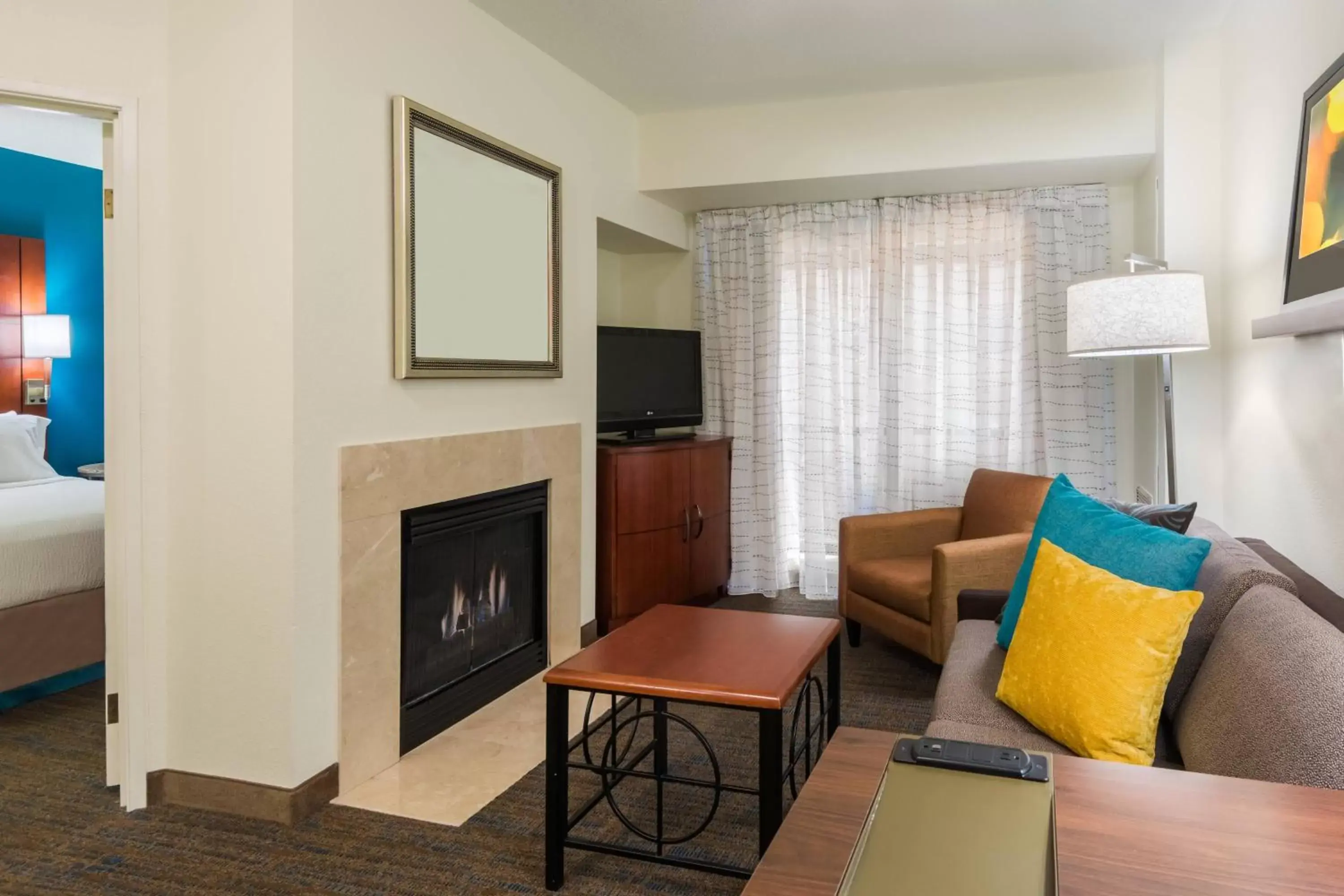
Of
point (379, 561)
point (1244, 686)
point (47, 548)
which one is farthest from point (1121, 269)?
point (47, 548)

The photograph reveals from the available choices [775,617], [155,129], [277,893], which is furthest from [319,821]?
[155,129]

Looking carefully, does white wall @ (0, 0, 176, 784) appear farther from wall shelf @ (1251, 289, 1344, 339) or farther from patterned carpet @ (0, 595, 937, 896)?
wall shelf @ (1251, 289, 1344, 339)

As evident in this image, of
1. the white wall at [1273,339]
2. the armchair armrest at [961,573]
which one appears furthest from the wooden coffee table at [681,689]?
the white wall at [1273,339]

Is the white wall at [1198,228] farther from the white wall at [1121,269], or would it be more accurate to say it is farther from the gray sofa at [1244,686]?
the gray sofa at [1244,686]

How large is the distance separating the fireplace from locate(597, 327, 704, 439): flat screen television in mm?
902

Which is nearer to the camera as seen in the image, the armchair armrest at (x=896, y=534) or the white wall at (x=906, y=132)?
the white wall at (x=906, y=132)

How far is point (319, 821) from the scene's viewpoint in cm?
253

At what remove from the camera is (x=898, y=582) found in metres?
3.83

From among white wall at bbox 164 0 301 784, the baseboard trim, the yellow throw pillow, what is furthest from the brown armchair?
white wall at bbox 164 0 301 784

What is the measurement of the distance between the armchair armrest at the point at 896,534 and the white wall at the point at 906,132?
1634mm

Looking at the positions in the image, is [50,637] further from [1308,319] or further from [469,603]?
[1308,319]

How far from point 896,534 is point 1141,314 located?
158 cm

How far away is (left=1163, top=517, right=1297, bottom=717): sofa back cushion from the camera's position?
1.95 meters

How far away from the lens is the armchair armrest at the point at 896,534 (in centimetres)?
423
